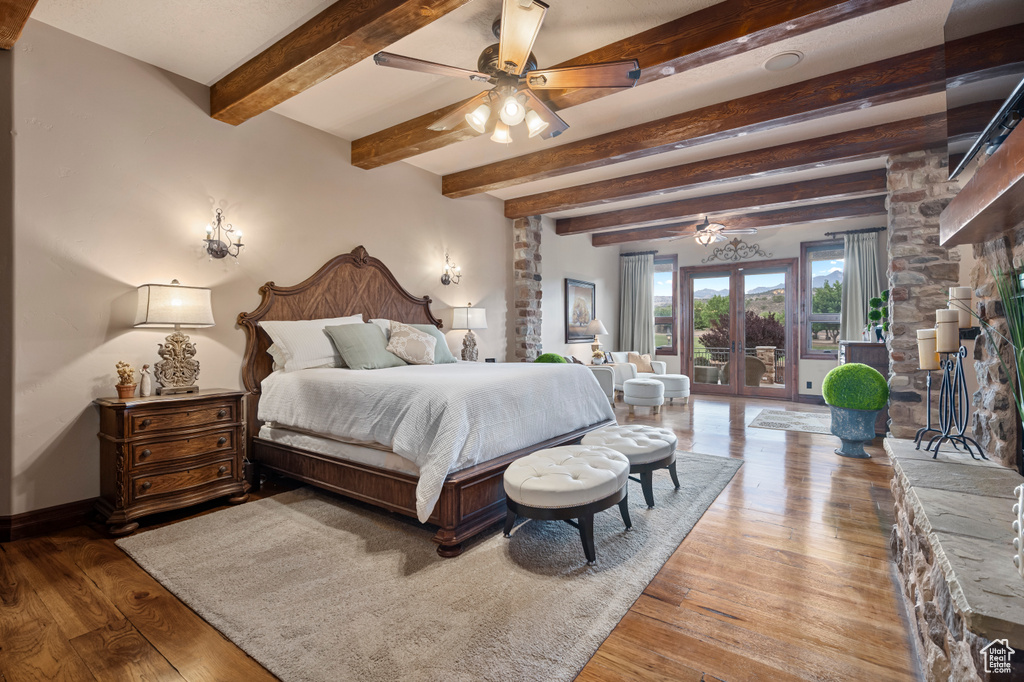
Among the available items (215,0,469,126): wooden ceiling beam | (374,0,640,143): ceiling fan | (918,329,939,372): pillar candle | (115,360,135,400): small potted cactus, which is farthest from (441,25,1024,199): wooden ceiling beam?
(115,360,135,400): small potted cactus

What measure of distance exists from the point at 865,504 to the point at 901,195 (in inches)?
116

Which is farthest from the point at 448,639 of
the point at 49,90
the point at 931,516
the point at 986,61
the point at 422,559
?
the point at 49,90

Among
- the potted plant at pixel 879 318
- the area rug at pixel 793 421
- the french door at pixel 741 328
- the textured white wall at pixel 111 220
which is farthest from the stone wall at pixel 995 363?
the french door at pixel 741 328

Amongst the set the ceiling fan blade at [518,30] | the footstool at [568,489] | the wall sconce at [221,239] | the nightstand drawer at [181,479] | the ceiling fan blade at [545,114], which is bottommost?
the nightstand drawer at [181,479]

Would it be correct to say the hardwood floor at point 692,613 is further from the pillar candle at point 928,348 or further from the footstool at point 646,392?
the footstool at point 646,392

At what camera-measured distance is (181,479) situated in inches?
110

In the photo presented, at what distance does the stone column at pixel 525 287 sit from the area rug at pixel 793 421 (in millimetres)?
2894

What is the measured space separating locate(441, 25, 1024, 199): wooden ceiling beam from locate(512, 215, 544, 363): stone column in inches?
66.5

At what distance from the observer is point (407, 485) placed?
8.32ft

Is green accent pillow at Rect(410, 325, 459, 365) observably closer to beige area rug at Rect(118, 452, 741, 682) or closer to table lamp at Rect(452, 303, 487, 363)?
table lamp at Rect(452, 303, 487, 363)

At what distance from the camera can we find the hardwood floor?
5.05 ft

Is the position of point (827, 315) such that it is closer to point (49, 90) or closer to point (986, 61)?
point (986, 61)

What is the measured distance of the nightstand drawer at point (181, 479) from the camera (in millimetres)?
2645

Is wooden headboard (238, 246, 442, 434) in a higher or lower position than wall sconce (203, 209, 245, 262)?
lower
